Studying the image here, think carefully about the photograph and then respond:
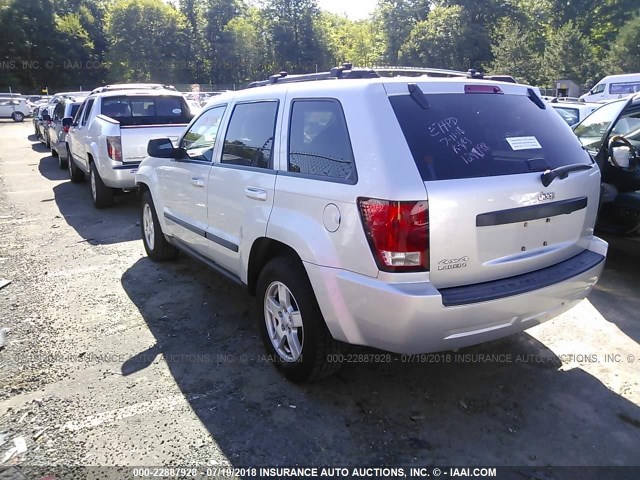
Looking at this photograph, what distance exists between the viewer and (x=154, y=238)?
5.80m

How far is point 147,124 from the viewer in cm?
867

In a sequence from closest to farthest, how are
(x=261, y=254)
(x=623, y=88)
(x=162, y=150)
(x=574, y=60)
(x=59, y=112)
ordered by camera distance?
(x=261, y=254), (x=162, y=150), (x=59, y=112), (x=623, y=88), (x=574, y=60)

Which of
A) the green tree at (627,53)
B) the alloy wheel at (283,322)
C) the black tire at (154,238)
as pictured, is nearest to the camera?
the alloy wheel at (283,322)

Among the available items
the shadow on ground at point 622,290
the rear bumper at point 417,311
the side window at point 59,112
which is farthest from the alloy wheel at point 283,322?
the side window at point 59,112

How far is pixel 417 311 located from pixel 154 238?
4.05 metres

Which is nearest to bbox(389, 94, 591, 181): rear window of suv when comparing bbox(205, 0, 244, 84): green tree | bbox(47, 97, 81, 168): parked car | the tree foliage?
bbox(47, 97, 81, 168): parked car

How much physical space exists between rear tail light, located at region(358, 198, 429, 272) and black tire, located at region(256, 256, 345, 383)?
636 mm

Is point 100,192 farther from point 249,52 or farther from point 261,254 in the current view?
point 249,52

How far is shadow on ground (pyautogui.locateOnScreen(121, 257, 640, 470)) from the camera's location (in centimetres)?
273

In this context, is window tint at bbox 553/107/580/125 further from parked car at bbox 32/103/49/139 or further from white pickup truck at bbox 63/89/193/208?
parked car at bbox 32/103/49/139

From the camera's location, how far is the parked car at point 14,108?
36500 mm

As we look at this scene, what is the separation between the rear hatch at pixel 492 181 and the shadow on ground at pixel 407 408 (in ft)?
2.87

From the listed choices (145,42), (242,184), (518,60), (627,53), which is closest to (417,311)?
(242,184)

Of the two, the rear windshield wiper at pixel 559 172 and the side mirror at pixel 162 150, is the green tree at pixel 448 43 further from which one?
the rear windshield wiper at pixel 559 172
